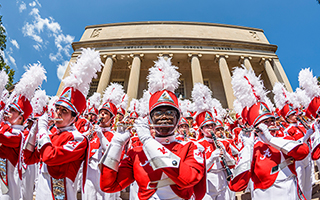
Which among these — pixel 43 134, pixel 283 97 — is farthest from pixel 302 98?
pixel 43 134

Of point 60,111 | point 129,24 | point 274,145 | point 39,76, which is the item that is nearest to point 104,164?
point 60,111

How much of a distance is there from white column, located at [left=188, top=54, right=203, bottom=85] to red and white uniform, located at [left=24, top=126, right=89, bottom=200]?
20.4 metres

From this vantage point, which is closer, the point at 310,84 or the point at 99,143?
the point at 99,143

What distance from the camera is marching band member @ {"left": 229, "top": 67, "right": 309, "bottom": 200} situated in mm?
3037

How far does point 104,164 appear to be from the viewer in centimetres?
189

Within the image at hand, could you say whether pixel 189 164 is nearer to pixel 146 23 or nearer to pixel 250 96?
pixel 250 96

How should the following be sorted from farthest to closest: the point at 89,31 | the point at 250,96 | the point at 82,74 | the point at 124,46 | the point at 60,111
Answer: the point at 89,31 < the point at 124,46 < the point at 250,96 < the point at 82,74 < the point at 60,111

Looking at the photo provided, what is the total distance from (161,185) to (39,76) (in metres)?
3.73

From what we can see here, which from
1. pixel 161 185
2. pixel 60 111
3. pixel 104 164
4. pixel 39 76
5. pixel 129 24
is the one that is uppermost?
pixel 129 24

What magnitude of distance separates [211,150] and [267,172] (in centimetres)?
141

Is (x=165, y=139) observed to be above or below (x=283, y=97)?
below

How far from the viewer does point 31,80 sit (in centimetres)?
398

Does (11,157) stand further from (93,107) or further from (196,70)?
(196,70)

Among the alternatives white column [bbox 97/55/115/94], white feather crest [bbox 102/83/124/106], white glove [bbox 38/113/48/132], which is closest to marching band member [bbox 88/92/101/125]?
white feather crest [bbox 102/83/124/106]
